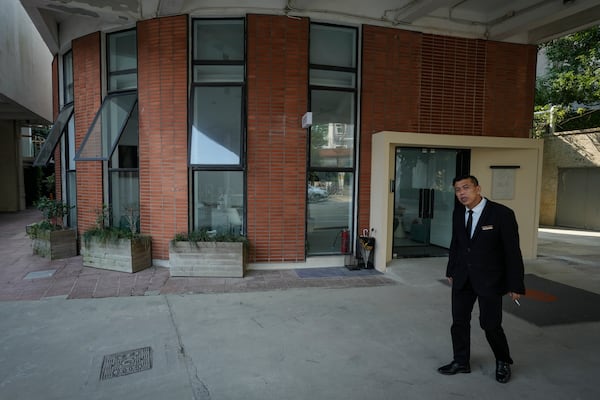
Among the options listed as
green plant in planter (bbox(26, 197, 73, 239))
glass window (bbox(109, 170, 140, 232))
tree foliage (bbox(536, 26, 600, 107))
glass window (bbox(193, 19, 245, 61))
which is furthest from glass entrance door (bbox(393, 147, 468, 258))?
tree foliage (bbox(536, 26, 600, 107))

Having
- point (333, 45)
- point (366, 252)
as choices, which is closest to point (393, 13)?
point (333, 45)

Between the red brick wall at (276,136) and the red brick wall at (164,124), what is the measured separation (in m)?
1.26

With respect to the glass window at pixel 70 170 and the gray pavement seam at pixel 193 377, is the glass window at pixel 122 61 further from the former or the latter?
the gray pavement seam at pixel 193 377

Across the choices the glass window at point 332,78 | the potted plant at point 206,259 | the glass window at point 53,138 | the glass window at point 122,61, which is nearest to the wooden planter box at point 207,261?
the potted plant at point 206,259

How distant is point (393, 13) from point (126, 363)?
725 centimetres

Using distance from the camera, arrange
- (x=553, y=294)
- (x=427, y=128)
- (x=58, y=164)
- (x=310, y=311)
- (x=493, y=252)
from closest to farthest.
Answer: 1. (x=493, y=252)
2. (x=310, y=311)
3. (x=553, y=294)
4. (x=427, y=128)
5. (x=58, y=164)

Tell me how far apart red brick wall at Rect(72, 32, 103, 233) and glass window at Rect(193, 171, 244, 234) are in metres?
2.27

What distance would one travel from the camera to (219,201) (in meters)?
6.95

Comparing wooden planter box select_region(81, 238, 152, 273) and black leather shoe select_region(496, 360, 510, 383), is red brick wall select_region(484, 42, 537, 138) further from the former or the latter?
wooden planter box select_region(81, 238, 152, 273)

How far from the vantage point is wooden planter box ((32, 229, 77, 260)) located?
24.9 feet

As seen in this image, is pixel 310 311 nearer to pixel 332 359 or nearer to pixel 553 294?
pixel 332 359

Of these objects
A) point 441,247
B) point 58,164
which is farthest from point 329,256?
point 58,164

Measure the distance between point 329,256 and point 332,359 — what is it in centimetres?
364

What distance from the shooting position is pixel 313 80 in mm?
6988
